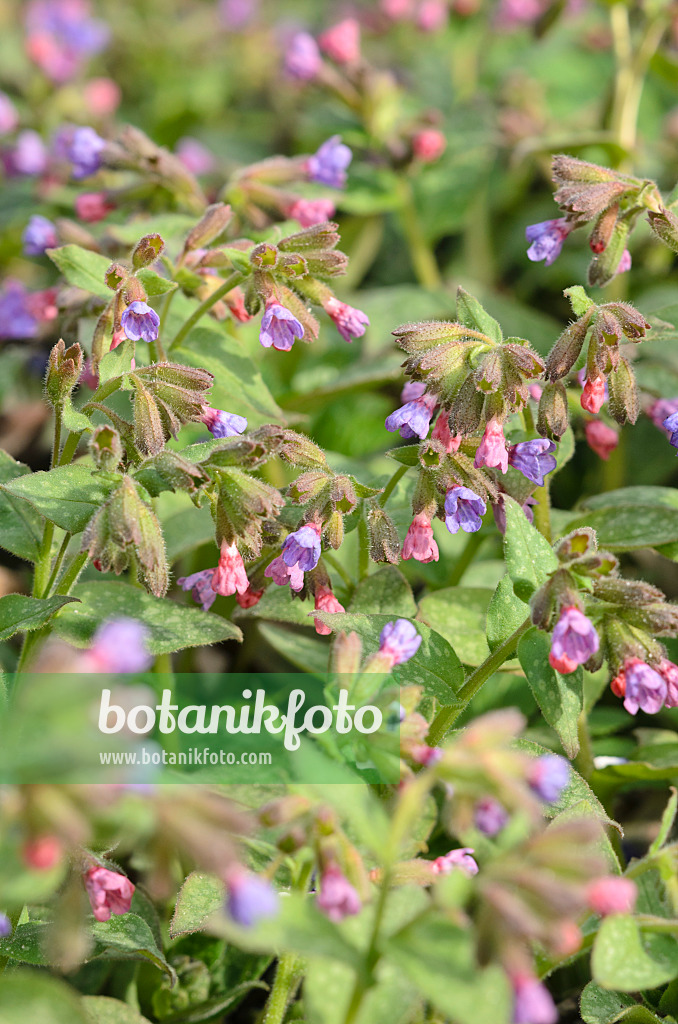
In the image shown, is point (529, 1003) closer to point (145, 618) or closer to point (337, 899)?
point (337, 899)

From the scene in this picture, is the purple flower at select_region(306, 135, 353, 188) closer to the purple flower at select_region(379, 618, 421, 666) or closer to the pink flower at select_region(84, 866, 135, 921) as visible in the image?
the purple flower at select_region(379, 618, 421, 666)

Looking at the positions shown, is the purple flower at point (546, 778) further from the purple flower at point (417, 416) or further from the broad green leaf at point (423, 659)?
the purple flower at point (417, 416)

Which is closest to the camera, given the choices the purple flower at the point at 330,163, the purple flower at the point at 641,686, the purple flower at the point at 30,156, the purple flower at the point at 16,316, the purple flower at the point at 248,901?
the purple flower at the point at 248,901

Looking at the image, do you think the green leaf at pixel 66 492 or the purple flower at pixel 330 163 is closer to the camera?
the green leaf at pixel 66 492

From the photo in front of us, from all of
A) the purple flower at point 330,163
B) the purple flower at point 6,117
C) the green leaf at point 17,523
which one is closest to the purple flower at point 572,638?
the green leaf at point 17,523

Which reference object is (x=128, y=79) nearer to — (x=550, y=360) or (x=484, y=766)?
(x=550, y=360)

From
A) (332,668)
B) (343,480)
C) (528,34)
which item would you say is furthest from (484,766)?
(528,34)
